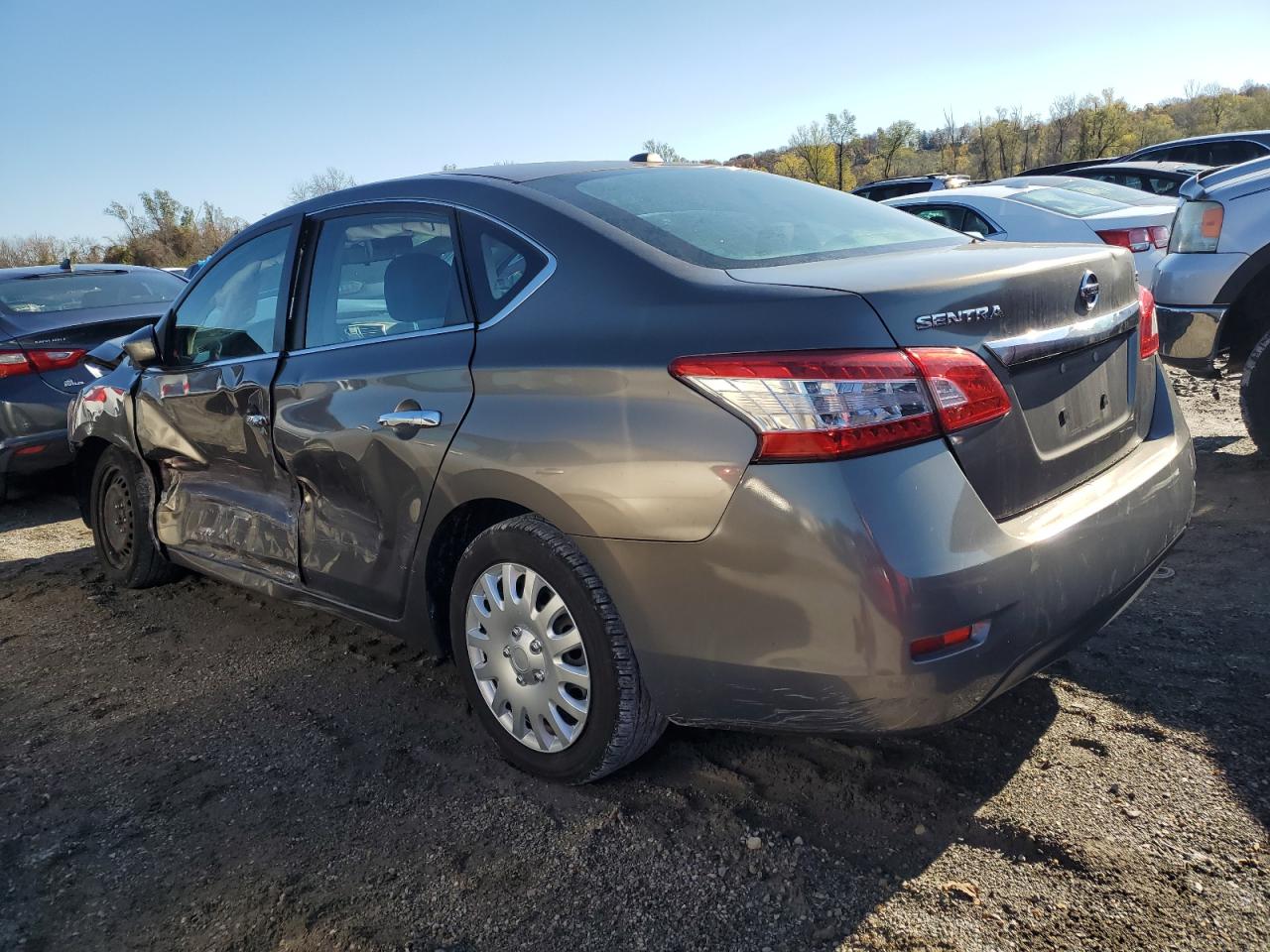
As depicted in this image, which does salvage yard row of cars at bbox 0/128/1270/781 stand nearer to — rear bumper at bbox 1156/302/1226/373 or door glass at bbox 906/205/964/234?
rear bumper at bbox 1156/302/1226/373

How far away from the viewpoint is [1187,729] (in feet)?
8.67

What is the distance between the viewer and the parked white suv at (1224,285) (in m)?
4.62

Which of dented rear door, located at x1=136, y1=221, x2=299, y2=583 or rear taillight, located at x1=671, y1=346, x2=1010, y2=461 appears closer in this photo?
rear taillight, located at x1=671, y1=346, x2=1010, y2=461

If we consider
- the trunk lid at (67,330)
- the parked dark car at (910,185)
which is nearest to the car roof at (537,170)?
the trunk lid at (67,330)

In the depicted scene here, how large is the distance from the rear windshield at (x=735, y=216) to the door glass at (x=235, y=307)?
47.4 inches

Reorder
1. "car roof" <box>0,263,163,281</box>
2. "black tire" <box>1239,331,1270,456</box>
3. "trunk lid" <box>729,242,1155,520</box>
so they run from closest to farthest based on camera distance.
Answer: "trunk lid" <box>729,242,1155,520</box>, "black tire" <box>1239,331,1270,456</box>, "car roof" <box>0,263,163,281</box>

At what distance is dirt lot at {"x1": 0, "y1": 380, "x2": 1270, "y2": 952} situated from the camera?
2.07 meters

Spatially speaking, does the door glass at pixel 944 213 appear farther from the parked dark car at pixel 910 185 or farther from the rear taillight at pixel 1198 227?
the parked dark car at pixel 910 185

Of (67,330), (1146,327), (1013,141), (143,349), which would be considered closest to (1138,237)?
(1146,327)

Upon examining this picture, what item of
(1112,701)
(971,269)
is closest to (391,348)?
(971,269)

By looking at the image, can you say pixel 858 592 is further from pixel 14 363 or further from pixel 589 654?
pixel 14 363

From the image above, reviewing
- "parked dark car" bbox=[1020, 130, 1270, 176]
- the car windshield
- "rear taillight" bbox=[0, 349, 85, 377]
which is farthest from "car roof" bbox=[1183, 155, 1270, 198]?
"parked dark car" bbox=[1020, 130, 1270, 176]

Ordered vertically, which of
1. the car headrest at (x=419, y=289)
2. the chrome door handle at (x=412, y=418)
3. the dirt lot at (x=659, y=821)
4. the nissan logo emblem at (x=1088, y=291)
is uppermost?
the car headrest at (x=419, y=289)

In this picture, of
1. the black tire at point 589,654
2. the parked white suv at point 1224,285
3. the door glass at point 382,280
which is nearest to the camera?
the black tire at point 589,654
